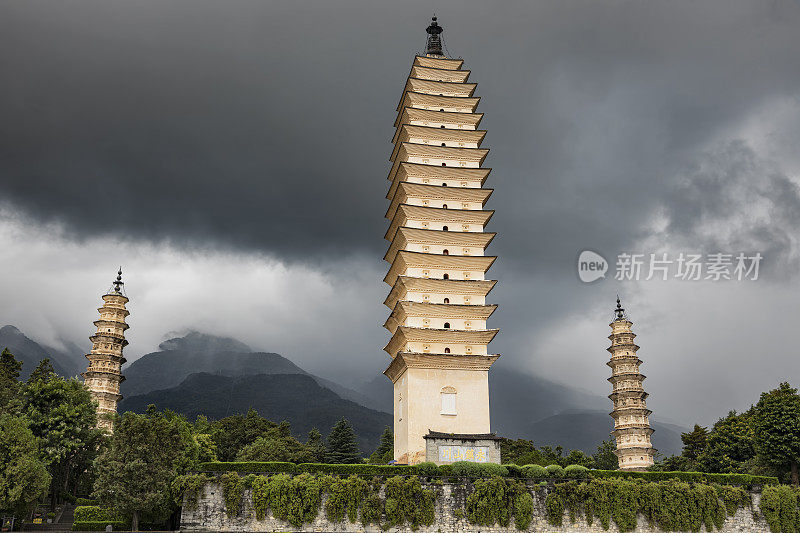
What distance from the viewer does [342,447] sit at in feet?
167

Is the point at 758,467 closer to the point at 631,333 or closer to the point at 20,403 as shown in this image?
the point at 631,333

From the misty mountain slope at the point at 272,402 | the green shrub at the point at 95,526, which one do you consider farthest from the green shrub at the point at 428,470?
the misty mountain slope at the point at 272,402

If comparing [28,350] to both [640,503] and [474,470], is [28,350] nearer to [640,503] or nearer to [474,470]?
[474,470]

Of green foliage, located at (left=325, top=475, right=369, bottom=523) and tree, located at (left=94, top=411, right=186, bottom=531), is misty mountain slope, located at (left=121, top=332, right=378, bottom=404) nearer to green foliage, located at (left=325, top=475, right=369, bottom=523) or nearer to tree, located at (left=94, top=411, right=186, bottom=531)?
tree, located at (left=94, top=411, right=186, bottom=531)

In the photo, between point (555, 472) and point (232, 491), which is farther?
point (555, 472)

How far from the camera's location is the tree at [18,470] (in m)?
23.2

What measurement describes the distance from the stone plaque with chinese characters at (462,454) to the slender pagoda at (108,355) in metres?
31.6

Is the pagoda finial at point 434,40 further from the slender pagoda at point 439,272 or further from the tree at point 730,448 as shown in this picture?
the tree at point 730,448

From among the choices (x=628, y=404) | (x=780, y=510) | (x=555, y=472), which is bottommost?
(x=780, y=510)

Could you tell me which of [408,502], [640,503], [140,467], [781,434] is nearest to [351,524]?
[408,502]

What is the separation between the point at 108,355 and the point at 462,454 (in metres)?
34.4

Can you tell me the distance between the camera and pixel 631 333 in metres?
54.7

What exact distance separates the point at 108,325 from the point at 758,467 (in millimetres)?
46965

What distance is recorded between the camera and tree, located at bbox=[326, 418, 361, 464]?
49969 mm
